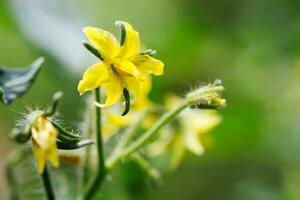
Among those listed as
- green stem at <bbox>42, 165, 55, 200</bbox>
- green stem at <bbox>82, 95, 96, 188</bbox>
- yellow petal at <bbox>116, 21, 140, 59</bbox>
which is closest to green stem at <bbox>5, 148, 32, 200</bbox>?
green stem at <bbox>82, 95, 96, 188</bbox>

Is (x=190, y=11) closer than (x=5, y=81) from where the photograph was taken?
No

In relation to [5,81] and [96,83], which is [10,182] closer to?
[5,81]

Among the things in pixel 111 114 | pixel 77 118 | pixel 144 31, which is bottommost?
pixel 111 114

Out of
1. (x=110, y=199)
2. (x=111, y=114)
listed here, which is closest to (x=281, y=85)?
(x=110, y=199)

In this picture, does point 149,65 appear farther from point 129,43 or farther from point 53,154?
point 53,154

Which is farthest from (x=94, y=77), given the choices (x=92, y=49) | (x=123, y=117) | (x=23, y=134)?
(x=123, y=117)

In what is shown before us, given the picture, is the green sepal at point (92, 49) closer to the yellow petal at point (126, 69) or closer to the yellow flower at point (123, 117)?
the yellow petal at point (126, 69)
